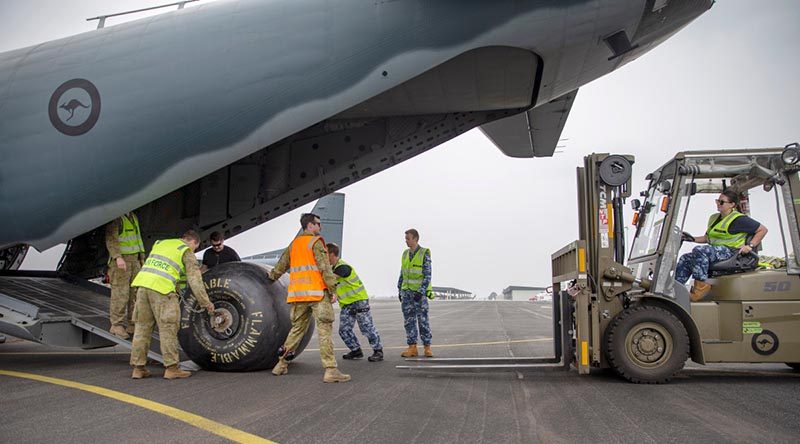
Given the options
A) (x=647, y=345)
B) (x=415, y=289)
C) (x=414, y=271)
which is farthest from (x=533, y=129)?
(x=647, y=345)

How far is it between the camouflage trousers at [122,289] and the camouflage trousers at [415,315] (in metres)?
3.94

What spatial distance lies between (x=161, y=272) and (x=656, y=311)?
229 inches

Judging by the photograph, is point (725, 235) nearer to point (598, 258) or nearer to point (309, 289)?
point (598, 258)

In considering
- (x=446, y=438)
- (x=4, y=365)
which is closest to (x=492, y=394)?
(x=446, y=438)

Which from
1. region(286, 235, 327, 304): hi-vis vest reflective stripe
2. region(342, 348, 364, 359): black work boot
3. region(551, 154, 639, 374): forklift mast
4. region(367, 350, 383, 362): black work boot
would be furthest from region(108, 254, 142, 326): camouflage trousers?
region(551, 154, 639, 374): forklift mast

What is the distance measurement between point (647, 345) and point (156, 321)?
5769 mm

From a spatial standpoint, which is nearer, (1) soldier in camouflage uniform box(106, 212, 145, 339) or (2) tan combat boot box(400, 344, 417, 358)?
(1) soldier in camouflage uniform box(106, 212, 145, 339)

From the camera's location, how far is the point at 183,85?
24.5 ft

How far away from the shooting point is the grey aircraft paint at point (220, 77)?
718 centimetres

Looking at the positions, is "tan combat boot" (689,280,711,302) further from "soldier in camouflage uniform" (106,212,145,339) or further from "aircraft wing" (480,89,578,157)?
"soldier in camouflage uniform" (106,212,145,339)

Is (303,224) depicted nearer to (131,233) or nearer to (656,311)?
(131,233)

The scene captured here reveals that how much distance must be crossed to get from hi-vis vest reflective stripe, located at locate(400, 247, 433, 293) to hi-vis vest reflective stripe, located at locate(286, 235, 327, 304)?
2.53 metres

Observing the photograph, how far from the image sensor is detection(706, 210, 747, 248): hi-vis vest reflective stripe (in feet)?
22.6

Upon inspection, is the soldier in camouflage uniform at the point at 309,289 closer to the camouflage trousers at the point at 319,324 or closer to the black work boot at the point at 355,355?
the camouflage trousers at the point at 319,324
